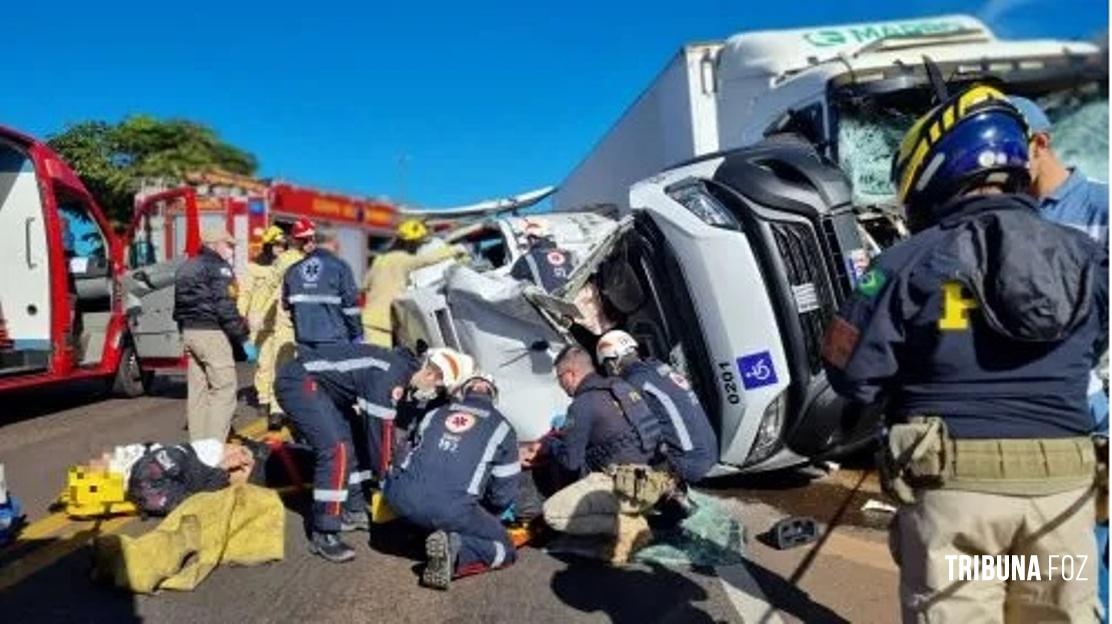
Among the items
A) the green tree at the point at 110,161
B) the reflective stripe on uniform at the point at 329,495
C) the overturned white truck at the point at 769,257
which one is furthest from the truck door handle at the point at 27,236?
the reflective stripe on uniform at the point at 329,495

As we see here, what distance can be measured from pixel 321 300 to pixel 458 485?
9.33 feet

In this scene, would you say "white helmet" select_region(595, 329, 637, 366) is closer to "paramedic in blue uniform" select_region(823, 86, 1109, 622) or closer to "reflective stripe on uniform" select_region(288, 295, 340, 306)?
"reflective stripe on uniform" select_region(288, 295, 340, 306)

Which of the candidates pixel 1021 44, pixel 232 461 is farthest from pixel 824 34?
pixel 232 461

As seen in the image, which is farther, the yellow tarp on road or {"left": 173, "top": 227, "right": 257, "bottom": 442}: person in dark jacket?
{"left": 173, "top": 227, "right": 257, "bottom": 442}: person in dark jacket

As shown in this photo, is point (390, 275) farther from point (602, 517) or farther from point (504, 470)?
point (602, 517)

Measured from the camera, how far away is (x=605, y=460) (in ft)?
14.4

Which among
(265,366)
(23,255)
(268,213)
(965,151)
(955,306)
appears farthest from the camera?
(268,213)

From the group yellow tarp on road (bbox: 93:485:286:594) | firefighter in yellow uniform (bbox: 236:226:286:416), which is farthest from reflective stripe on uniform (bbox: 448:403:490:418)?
firefighter in yellow uniform (bbox: 236:226:286:416)

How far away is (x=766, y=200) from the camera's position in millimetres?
4840

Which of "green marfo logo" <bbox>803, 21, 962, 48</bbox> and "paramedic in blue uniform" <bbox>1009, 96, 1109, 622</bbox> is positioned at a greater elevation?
"green marfo logo" <bbox>803, 21, 962, 48</bbox>

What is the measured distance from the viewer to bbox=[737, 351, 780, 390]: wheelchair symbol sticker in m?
4.75

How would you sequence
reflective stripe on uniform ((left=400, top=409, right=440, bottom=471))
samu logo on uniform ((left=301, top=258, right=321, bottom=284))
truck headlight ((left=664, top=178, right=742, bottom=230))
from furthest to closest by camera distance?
samu logo on uniform ((left=301, top=258, right=321, bottom=284)) < truck headlight ((left=664, top=178, right=742, bottom=230)) < reflective stripe on uniform ((left=400, top=409, right=440, bottom=471))

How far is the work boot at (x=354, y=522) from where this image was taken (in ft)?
15.1

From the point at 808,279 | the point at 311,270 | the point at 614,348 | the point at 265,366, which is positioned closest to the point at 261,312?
the point at 265,366
